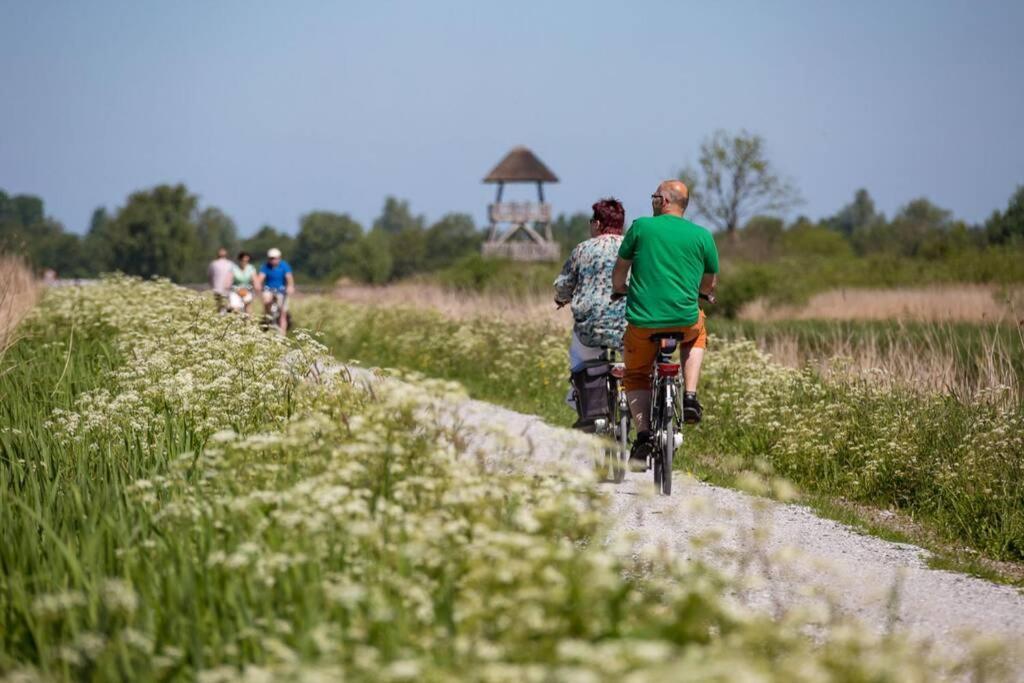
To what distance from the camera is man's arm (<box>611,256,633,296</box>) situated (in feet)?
25.9

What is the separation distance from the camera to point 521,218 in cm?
6016

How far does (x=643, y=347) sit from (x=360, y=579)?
423 centimetres

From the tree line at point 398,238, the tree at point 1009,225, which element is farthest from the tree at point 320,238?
the tree at point 1009,225

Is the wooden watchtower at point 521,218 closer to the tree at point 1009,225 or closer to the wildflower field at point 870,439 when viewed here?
the tree at point 1009,225

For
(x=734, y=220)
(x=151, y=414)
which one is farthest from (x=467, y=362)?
(x=734, y=220)

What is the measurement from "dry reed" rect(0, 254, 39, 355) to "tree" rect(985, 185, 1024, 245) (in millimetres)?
23337

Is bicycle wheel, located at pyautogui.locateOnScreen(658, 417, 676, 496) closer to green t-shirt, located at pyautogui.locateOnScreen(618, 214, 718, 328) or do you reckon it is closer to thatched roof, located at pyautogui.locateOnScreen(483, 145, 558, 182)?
green t-shirt, located at pyautogui.locateOnScreen(618, 214, 718, 328)

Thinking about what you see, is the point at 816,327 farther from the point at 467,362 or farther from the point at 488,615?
the point at 488,615

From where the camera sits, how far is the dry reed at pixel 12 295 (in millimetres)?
10820

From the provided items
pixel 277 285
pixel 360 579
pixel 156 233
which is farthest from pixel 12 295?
pixel 156 233

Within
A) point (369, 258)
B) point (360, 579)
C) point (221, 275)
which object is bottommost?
A: point (360, 579)

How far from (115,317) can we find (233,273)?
7.42m

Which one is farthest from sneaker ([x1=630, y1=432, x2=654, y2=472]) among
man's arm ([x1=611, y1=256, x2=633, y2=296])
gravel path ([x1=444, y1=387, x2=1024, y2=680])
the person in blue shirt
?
the person in blue shirt

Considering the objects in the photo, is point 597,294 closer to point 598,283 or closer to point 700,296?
point 598,283
